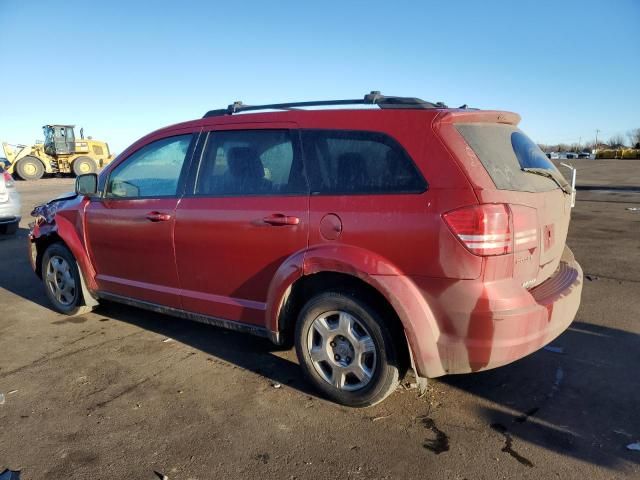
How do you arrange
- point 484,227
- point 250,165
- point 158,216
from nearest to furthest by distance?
point 484,227 < point 250,165 < point 158,216

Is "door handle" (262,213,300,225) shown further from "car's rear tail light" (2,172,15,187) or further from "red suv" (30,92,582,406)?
"car's rear tail light" (2,172,15,187)

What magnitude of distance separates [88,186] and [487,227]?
11.8ft

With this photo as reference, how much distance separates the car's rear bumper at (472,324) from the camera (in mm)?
2752

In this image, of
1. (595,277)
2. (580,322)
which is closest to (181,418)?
(580,322)

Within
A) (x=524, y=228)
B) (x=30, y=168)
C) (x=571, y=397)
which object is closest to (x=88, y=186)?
(x=524, y=228)

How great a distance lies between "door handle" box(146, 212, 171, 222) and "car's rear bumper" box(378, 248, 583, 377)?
2023 mm

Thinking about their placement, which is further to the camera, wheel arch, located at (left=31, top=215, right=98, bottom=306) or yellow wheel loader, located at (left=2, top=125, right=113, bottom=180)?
yellow wheel loader, located at (left=2, top=125, right=113, bottom=180)

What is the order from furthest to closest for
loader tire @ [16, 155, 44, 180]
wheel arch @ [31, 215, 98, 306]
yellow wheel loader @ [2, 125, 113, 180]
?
yellow wheel loader @ [2, 125, 113, 180]
loader tire @ [16, 155, 44, 180]
wheel arch @ [31, 215, 98, 306]

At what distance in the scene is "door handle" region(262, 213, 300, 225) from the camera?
3303 mm

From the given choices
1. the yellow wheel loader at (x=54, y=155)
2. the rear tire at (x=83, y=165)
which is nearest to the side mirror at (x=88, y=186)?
the yellow wheel loader at (x=54, y=155)

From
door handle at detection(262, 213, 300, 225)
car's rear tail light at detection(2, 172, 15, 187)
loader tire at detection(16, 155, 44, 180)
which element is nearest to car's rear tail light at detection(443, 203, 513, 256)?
door handle at detection(262, 213, 300, 225)

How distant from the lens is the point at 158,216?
4.05 m

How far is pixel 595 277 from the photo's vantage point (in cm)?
618

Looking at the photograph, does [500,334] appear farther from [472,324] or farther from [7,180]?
[7,180]
